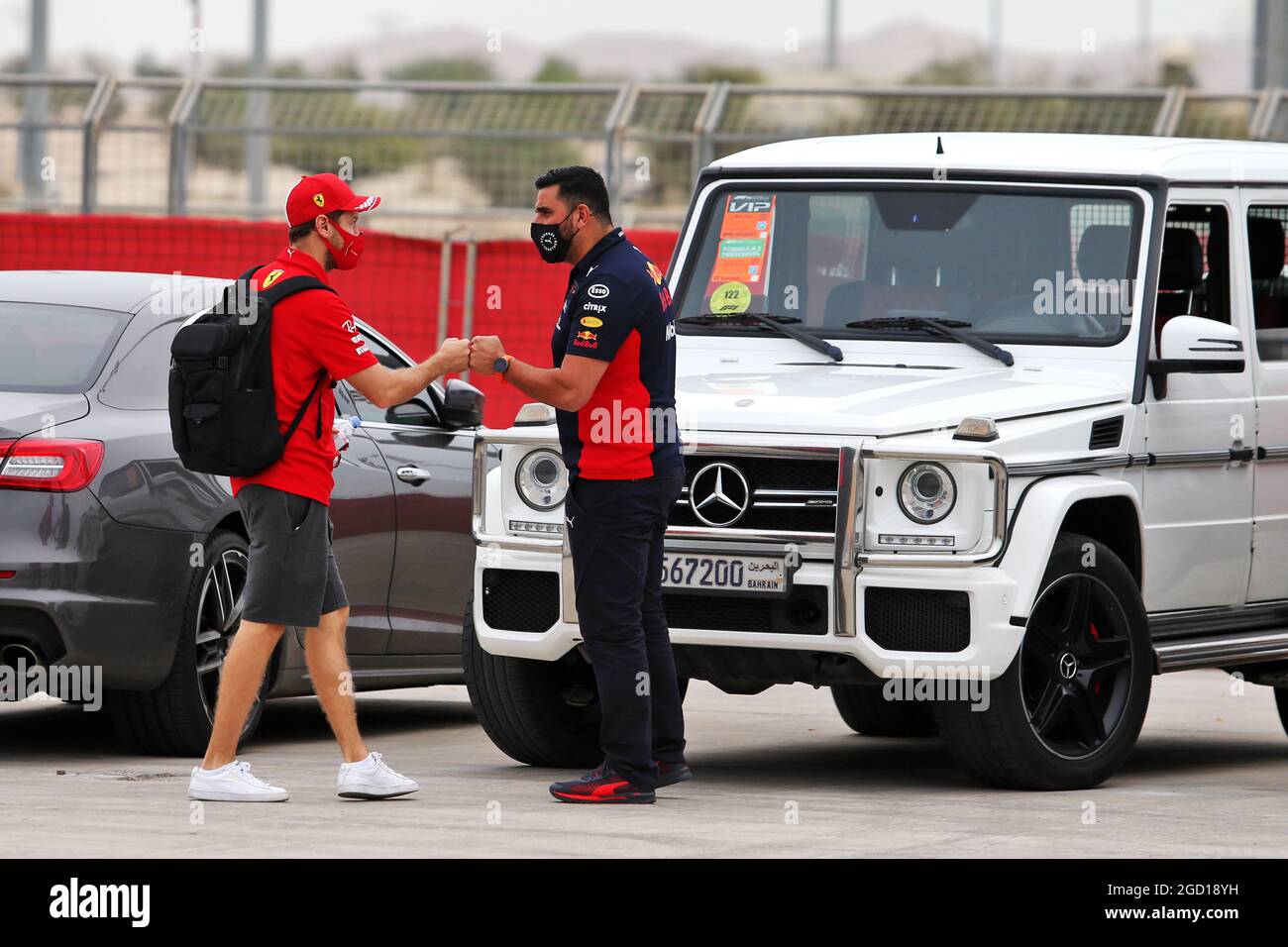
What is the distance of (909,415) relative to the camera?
26.5 ft

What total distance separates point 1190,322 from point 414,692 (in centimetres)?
490

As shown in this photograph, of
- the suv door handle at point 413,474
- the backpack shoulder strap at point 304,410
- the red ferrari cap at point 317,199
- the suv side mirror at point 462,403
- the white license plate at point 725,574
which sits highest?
the red ferrari cap at point 317,199

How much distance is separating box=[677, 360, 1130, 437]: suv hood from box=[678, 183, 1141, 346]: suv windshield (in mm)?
277

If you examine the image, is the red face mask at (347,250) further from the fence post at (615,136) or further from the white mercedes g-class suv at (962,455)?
the fence post at (615,136)

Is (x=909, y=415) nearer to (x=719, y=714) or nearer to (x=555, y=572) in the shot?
(x=555, y=572)

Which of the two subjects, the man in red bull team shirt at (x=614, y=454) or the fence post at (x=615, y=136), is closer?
the man in red bull team shirt at (x=614, y=454)

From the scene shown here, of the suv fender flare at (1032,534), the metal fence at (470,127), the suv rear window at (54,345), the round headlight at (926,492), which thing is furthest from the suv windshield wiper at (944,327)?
the metal fence at (470,127)

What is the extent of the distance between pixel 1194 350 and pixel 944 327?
0.88 metres

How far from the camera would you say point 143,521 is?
28.6ft

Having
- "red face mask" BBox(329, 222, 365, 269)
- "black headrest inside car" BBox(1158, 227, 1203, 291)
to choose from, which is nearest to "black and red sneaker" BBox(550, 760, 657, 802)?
"red face mask" BBox(329, 222, 365, 269)

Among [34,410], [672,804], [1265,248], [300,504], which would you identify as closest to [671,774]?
[672,804]

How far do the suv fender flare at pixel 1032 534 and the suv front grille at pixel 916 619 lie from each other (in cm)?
18

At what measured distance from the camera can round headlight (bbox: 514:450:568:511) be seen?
8.54 meters

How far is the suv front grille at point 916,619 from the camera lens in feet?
26.0
